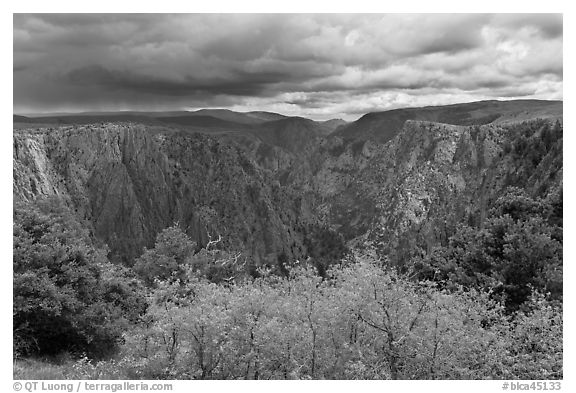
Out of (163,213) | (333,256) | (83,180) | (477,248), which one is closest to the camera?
(477,248)

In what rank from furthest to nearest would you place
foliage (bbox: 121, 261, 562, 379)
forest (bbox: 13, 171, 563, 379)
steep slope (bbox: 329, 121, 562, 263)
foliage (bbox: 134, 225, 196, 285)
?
steep slope (bbox: 329, 121, 562, 263), foliage (bbox: 134, 225, 196, 285), forest (bbox: 13, 171, 563, 379), foliage (bbox: 121, 261, 562, 379)

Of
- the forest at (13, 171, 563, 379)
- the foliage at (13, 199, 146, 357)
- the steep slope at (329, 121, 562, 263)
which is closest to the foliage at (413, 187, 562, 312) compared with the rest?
the forest at (13, 171, 563, 379)

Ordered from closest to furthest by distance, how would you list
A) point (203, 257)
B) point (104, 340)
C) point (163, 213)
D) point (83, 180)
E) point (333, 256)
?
point (104, 340) < point (203, 257) < point (83, 180) < point (163, 213) < point (333, 256)

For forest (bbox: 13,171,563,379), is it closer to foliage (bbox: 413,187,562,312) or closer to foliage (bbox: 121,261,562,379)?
foliage (bbox: 121,261,562,379)

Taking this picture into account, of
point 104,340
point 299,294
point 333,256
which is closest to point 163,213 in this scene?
point 333,256

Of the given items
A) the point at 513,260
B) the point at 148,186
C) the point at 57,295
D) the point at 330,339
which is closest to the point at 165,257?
the point at 57,295
